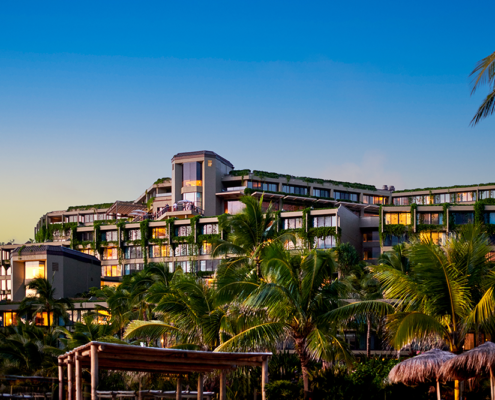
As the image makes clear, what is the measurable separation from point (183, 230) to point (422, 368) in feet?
201

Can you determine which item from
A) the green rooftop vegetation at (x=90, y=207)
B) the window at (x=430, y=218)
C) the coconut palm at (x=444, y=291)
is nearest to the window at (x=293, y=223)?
the window at (x=430, y=218)

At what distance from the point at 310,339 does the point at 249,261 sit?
10835 mm

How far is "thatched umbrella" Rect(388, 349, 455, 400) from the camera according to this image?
1752 cm

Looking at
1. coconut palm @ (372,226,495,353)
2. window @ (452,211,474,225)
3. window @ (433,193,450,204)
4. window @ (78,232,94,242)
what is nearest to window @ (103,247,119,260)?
window @ (78,232,94,242)

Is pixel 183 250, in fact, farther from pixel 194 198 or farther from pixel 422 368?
pixel 422 368

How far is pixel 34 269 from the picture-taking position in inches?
2514

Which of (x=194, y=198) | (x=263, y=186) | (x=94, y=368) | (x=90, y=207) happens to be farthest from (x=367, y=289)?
(x=90, y=207)

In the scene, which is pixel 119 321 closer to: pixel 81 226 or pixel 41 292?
pixel 41 292

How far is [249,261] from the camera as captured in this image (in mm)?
32062

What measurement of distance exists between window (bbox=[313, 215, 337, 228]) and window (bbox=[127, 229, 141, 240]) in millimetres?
23012

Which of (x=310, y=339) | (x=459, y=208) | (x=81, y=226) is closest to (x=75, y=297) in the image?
(x=81, y=226)

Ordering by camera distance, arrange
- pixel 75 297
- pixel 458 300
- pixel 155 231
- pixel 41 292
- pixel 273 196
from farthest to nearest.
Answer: pixel 273 196
pixel 155 231
pixel 75 297
pixel 41 292
pixel 458 300

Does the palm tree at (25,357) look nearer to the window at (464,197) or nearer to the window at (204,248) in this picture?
the window at (204,248)

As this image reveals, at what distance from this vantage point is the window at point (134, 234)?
80312 mm
